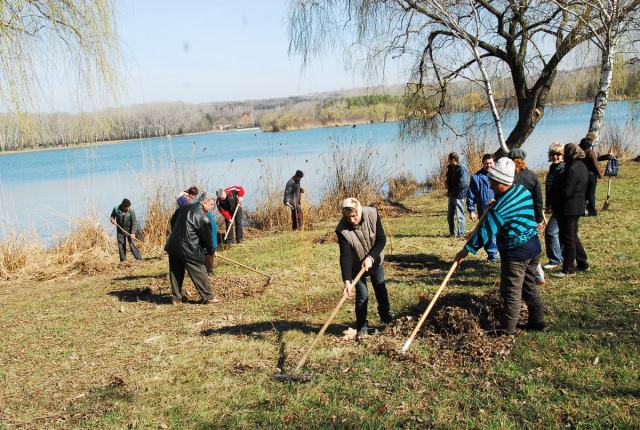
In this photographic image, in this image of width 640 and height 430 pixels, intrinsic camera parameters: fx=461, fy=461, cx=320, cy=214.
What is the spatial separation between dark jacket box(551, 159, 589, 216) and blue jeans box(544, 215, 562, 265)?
37cm

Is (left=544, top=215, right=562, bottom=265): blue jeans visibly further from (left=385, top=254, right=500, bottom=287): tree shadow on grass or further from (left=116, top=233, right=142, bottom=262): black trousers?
(left=116, top=233, right=142, bottom=262): black trousers

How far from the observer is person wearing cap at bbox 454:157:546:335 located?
14.2ft

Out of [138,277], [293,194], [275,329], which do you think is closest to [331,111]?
[293,194]

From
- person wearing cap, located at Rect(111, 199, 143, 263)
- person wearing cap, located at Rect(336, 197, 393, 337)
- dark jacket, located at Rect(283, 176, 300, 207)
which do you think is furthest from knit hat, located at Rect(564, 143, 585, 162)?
person wearing cap, located at Rect(111, 199, 143, 263)

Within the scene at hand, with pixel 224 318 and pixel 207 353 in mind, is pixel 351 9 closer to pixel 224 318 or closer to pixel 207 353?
pixel 224 318

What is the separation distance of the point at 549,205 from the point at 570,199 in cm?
40

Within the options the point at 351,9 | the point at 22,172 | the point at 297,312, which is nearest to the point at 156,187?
the point at 351,9

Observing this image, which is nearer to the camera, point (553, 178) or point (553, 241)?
point (553, 178)

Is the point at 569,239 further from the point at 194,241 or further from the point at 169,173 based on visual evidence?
the point at 169,173

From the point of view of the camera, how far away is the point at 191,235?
6711 millimetres

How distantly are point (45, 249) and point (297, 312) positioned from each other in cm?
767

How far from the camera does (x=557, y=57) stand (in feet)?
36.9

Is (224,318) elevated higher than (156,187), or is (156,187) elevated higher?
(156,187)

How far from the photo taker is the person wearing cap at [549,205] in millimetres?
6141
